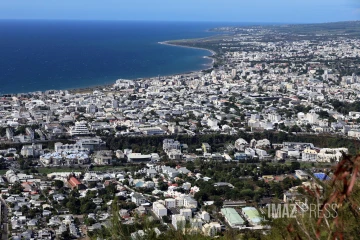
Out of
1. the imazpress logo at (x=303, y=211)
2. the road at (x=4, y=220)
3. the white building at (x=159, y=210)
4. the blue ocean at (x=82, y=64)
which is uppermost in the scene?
the imazpress logo at (x=303, y=211)

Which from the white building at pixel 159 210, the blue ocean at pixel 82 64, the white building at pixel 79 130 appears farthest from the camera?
A: the blue ocean at pixel 82 64

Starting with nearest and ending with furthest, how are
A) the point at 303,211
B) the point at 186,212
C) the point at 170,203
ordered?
the point at 303,211 < the point at 186,212 < the point at 170,203

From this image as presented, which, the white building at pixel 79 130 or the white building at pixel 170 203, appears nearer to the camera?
the white building at pixel 170 203

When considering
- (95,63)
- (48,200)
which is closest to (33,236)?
(48,200)

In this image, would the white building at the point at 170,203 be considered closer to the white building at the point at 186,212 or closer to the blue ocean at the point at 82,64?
the white building at the point at 186,212

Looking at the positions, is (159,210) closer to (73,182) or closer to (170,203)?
(170,203)

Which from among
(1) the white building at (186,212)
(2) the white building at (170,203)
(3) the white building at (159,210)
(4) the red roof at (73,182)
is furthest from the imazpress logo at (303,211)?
(4) the red roof at (73,182)

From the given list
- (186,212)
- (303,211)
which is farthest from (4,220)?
(303,211)

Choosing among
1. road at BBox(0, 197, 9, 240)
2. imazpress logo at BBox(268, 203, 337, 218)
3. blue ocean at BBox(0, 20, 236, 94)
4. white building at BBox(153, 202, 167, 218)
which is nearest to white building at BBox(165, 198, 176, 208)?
white building at BBox(153, 202, 167, 218)

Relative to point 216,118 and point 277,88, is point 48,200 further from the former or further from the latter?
point 277,88

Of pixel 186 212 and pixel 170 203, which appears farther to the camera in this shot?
pixel 170 203

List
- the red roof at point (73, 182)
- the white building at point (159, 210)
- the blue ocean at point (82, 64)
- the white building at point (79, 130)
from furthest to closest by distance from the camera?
the blue ocean at point (82, 64) → the white building at point (79, 130) → the red roof at point (73, 182) → the white building at point (159, 210)
